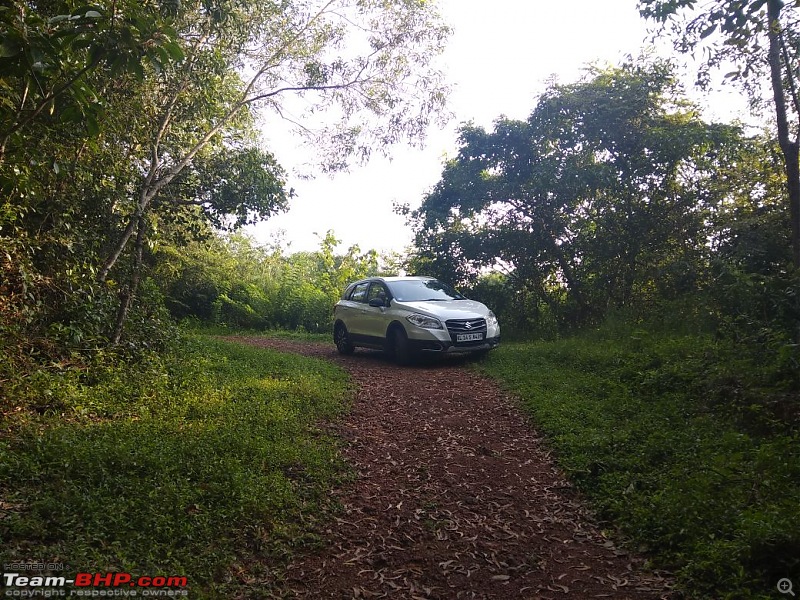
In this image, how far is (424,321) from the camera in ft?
32.7

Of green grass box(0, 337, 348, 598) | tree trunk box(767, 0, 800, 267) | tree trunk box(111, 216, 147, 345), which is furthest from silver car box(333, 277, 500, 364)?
tree trunk box(767, 0, 800, 267)

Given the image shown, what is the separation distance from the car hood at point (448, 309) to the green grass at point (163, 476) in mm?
3608

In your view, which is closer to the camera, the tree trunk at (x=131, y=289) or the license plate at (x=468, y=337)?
the tree trunk at (x=131, y=289)

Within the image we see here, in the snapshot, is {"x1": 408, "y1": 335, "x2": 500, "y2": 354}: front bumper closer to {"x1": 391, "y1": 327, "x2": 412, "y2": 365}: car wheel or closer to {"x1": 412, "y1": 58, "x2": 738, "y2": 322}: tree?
{"x1": 391, "y1": 327, "x2": 412, "y2": 365}: car wheel

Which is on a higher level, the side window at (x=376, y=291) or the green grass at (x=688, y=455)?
the side window at (x=376, y=291)

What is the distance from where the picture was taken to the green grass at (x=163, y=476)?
3.15 metres

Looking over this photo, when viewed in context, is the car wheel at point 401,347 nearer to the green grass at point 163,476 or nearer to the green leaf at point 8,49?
the green grass at point 163,476

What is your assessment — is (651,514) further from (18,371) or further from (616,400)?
(18,371)

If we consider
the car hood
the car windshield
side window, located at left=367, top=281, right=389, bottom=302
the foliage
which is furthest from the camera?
the foliage

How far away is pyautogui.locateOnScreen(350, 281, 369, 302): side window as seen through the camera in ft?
38.5

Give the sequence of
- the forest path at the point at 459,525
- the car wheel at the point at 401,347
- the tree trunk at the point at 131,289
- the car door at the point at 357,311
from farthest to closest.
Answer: the car door at the point at 357,311
the car wheel at the point at 401,347
the tree trunk at the point at 131,289
the forest path at the point at 459,525

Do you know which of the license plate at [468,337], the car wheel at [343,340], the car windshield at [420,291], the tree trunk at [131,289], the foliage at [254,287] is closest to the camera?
the tree trunk at [131,289]

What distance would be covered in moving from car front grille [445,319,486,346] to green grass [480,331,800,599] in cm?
163

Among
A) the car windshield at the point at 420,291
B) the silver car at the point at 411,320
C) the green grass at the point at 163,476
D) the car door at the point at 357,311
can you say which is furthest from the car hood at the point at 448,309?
the green grass at the point at 163,476
